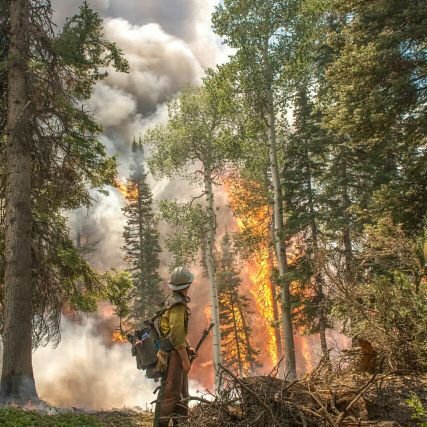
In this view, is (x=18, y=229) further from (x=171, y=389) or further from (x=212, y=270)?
(x=212, y=270)

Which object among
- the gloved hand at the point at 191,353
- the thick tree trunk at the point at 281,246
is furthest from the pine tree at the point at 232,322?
the gloved hand at the point at 191,353

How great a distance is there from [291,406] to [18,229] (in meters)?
7.23

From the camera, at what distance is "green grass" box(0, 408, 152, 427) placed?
6.16 meters

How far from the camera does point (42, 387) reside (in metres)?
28.8

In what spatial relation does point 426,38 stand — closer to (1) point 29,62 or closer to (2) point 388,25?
(2) point 388,25

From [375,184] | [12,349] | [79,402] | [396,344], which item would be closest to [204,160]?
[375,184]

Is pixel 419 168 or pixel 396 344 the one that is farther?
pixel 419 168

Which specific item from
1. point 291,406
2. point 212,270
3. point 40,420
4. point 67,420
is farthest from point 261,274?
point 291,406

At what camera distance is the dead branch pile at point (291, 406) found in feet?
10.8

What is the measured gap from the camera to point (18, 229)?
880 centimetres

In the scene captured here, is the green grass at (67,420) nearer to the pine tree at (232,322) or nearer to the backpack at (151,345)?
the backpack at (151,345)

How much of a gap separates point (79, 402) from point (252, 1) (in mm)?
26719

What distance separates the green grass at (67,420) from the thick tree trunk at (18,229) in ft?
4.47

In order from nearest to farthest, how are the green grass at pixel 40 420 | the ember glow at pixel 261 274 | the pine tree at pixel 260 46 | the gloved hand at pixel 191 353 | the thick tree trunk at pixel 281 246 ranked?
the gloved hand at pixel 191 353 → the green grass at pixel 40 420 → the thick tree trunk at pixel 281 246 → the pine tree at pixel 260 46 → the ember glow at pixel 261 274
